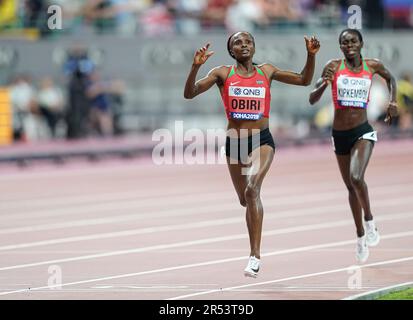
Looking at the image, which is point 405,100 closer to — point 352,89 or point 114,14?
point 114,14

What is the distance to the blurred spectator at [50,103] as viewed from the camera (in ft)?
97.2

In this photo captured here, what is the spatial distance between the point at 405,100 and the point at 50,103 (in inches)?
345

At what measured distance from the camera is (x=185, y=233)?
15906 millimetres

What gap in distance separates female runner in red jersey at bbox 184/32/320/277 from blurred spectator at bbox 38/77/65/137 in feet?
58.5

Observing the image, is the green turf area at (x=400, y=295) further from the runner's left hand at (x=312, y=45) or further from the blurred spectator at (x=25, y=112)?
the blurred spectator at (x=25, y=112)

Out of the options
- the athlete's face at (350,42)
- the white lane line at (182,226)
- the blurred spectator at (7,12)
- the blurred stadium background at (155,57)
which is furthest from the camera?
the blurred stadium background at (155,57)

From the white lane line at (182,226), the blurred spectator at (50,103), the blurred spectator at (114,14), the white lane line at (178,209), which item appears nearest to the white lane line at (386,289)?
the white lane line at (182,226)

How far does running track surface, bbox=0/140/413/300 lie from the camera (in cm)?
1159

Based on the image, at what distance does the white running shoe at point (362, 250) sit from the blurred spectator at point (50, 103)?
17418 mm

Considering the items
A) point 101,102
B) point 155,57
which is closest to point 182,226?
point 101,102

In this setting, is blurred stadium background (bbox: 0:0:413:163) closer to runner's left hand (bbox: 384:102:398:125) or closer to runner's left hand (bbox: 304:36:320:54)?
runner's left hand (bbox: 384:102:398:125)

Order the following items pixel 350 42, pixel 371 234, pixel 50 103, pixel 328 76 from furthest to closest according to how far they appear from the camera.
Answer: pixel 50 103 → pixel 371 234 → pixel 350 42 → pixel 328 76
